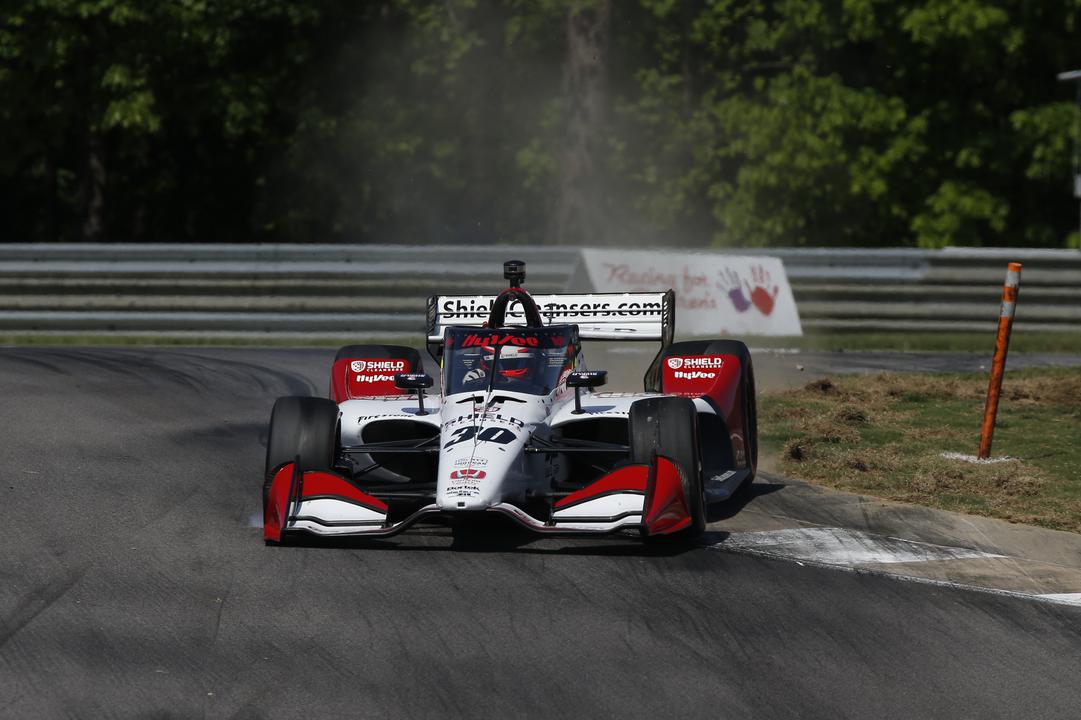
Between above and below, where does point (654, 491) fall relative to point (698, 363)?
Answer: below

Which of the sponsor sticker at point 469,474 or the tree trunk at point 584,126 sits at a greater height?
the tree trunk at point 584,126

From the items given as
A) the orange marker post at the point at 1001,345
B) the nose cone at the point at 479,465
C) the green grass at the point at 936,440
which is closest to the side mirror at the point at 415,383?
the nose cone at the point at 479,465

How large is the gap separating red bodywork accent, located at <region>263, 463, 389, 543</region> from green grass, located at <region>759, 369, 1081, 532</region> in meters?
3.23

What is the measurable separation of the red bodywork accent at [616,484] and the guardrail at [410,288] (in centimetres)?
927

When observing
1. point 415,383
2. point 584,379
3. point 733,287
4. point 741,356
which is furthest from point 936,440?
point 733,287

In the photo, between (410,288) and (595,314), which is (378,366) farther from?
(410,288)

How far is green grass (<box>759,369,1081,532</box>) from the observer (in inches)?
356

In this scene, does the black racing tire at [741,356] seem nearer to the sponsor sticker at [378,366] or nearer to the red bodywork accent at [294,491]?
the sponsor sticker at [378,366]

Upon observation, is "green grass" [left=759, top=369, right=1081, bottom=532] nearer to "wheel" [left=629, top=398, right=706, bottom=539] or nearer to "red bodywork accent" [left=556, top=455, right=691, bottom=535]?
"wheel" [left=629, top=398, right=706, bottom=539]

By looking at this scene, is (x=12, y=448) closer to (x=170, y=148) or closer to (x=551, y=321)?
(x=551, y=321)

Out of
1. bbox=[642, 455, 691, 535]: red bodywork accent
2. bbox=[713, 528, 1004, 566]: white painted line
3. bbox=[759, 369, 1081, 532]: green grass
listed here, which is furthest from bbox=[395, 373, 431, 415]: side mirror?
bbox=[759, 369, 1081, 532]: green grass

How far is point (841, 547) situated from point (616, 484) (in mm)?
1186

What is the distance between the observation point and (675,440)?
7.85 metres

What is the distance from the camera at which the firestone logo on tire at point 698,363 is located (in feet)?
31.8
